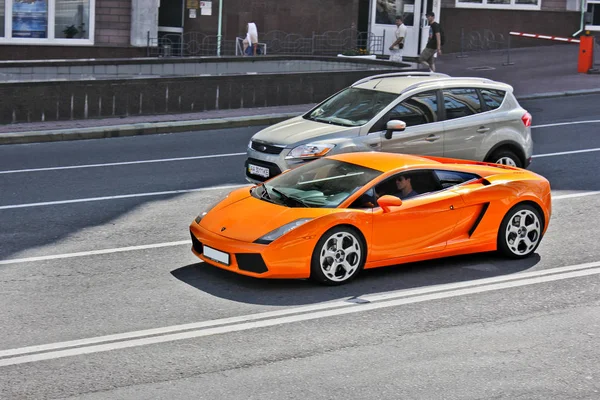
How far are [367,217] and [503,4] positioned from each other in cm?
2909

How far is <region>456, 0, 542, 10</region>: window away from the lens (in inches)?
1481

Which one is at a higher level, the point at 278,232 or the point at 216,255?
the point at 278,232

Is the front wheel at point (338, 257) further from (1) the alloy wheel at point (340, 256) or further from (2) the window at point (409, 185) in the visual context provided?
(2) the window at point (409, 185)

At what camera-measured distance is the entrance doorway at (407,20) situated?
34.9 metres

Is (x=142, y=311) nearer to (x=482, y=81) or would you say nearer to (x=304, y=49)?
(x=482, y=81)

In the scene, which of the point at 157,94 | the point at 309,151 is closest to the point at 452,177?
the point at 309,151

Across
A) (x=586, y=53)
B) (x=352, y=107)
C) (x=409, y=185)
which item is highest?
(x=586, y=53)

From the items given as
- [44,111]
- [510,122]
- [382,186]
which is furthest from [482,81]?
[44,111]

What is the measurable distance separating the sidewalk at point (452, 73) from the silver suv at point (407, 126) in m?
6.36

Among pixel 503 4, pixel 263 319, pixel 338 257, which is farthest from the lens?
pixel 503 4

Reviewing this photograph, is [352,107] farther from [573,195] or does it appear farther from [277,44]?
[277,44]

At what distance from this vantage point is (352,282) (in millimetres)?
10641

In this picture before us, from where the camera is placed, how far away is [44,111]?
2131 cm

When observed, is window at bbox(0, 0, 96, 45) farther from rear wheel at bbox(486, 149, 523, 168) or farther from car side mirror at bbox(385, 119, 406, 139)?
car side mirror at bbox(385, 119, 406, 139)
